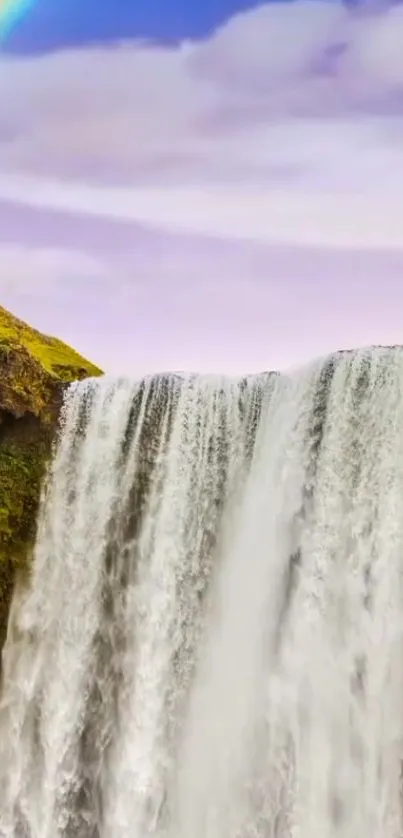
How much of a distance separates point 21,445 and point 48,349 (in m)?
7.91

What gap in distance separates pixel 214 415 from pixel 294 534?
374 centimetres

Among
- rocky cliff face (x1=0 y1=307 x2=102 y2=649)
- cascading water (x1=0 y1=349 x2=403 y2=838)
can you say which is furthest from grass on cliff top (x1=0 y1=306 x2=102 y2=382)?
cascading water (x1=0 y1=349 x2=403 y2=838)

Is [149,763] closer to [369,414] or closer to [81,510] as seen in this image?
[81,510]

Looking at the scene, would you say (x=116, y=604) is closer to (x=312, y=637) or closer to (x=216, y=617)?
(x=216, y=617)

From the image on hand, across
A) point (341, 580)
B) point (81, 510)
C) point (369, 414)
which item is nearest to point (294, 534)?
point (341, 580)

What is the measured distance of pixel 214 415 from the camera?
2195cm

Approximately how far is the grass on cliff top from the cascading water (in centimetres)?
420

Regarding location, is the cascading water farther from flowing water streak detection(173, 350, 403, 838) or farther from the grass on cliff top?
the grass on cliff top

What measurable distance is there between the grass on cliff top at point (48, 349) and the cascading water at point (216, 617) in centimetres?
420

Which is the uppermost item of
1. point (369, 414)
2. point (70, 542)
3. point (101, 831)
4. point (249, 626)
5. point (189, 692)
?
point (369, 414)

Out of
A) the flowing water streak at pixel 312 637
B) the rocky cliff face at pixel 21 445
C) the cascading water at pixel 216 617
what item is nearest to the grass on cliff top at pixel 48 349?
the rocky cliff face at pixel 21 445

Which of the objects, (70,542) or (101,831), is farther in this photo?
(70,542)

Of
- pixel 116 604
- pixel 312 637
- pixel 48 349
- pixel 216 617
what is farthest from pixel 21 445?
pixel 312 637

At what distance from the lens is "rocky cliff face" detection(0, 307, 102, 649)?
74.6 ft
